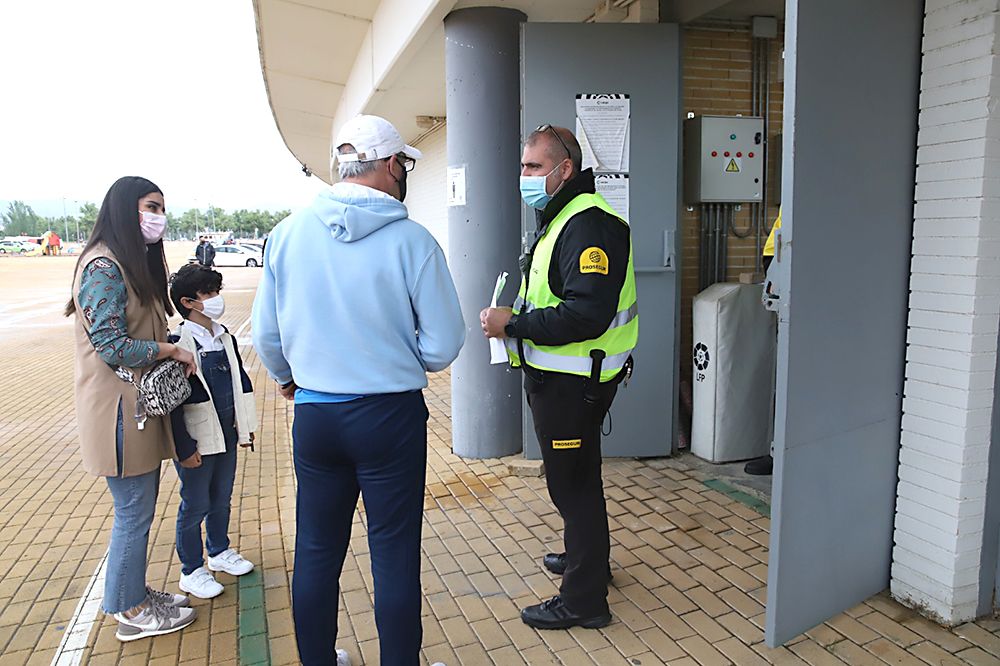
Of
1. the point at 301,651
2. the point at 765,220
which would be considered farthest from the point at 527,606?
the point at 765,220

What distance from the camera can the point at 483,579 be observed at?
3387mm

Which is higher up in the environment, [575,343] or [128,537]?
[575,343]

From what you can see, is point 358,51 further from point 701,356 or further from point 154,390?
point 154,390

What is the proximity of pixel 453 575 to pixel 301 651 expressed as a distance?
3.79ft

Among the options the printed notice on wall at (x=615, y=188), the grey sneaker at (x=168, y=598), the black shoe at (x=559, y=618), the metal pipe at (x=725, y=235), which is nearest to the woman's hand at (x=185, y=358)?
the grey sneaker at (x=168, y=598)

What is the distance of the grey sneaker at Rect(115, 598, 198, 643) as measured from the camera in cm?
294

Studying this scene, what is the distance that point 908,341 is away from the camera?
285 cm

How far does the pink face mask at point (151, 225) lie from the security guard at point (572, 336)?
1335mm

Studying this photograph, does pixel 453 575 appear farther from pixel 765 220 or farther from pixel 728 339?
pixel 765 220

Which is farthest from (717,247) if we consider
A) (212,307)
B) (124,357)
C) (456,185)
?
(124,357)

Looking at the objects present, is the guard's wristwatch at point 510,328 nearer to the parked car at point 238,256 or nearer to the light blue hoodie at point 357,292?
the light blue hoodie at point 357,292

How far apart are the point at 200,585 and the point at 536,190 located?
230 cm

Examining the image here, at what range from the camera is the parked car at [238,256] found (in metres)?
42.2

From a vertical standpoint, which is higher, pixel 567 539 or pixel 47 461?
pixel 567 539
